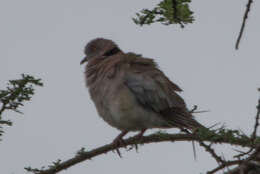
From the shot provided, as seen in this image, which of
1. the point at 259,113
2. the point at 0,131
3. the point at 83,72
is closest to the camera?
the point at 259,113

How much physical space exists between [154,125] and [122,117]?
382 millimetres

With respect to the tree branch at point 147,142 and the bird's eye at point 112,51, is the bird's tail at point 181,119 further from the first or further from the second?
the bird's eye at point 112,51

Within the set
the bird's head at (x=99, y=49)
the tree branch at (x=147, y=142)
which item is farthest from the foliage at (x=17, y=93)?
the bird's head at (x=99, y=49)

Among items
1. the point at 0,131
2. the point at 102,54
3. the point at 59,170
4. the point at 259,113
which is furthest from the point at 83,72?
the point at 259,113

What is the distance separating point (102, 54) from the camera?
6.82m

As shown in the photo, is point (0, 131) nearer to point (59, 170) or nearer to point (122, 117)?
point (59, 170)

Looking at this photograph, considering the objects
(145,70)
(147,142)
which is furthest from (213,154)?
(145,70)

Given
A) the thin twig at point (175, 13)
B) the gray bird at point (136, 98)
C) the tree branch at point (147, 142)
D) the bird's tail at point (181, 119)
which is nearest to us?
the thin twig at point (175, 13)

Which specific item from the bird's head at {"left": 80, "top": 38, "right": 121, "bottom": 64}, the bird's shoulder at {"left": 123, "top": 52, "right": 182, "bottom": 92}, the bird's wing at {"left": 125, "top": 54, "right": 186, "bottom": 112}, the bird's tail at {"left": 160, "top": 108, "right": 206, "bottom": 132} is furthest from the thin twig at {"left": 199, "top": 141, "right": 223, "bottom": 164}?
the bird's head at {"left": 80, "top": 38, "right": 121, "bottom": 64}

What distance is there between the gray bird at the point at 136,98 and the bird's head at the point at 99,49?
0.93m

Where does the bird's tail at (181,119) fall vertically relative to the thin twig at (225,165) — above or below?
above

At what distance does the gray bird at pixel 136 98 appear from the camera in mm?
5461

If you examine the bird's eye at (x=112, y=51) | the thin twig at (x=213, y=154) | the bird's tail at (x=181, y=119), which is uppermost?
the bird's eye at (x=112, y=51)

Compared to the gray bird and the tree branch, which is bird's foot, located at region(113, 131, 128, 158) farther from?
the tree branch
